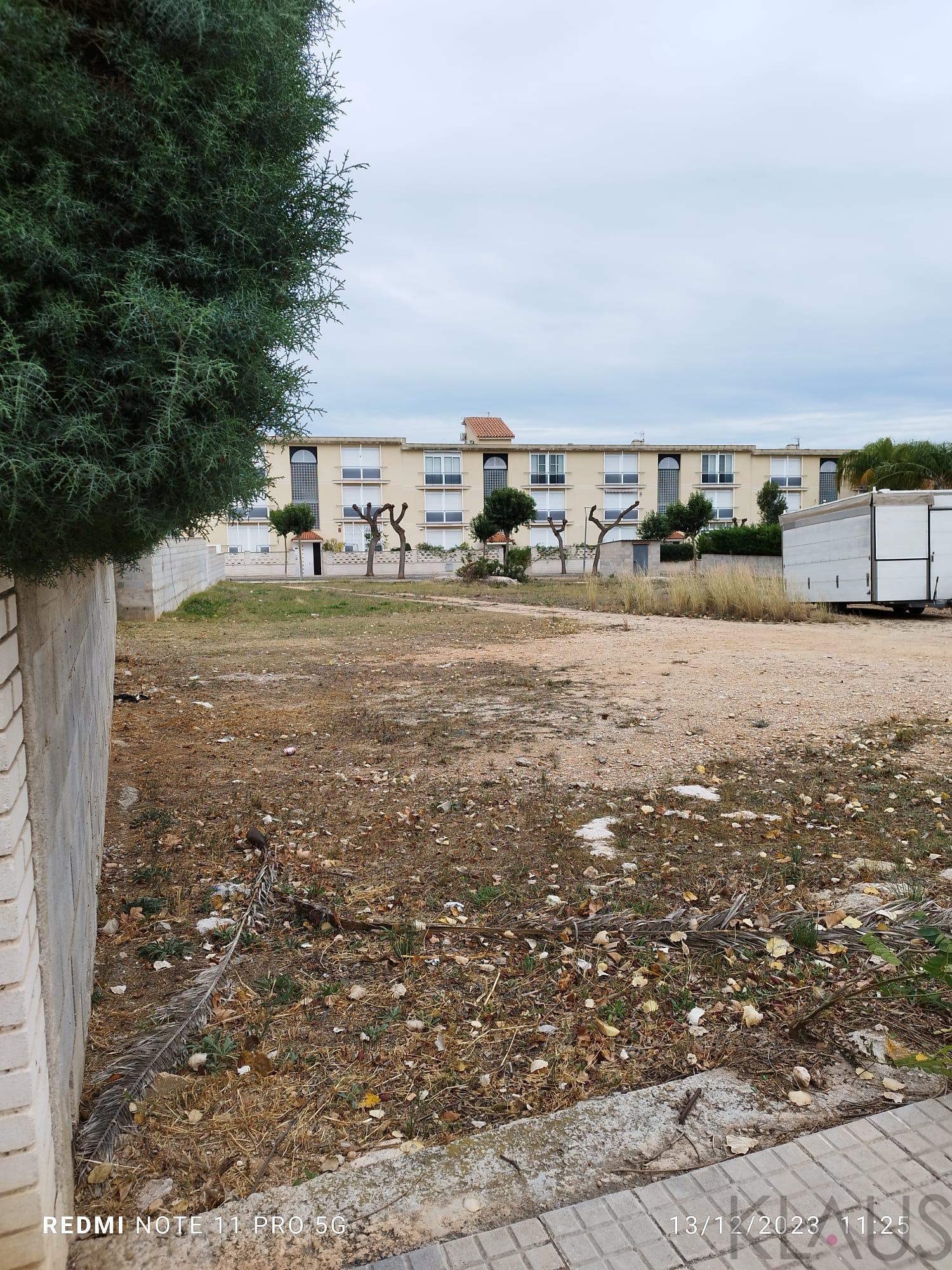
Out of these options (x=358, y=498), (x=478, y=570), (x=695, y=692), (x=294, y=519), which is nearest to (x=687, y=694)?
(x=695, y=692)

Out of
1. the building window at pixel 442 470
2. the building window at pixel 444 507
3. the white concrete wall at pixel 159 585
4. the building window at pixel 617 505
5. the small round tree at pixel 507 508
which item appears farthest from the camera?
the building window at pixel 617 505

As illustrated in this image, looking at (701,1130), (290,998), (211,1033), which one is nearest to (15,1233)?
(211,1033)

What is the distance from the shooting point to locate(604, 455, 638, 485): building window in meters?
57.8

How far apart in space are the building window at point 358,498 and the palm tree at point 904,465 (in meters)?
31.7

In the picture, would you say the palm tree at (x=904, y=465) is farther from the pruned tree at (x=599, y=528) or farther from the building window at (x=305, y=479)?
the building window at (x=305, y=479)

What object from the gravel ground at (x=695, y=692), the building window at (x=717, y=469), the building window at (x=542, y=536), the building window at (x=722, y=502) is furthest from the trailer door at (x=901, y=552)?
the building window at (x=717, y=469)

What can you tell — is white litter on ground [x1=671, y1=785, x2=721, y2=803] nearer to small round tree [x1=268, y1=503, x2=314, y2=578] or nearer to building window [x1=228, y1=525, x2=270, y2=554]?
small round tree [x1=268, y1=503, x2=314, y2=578]

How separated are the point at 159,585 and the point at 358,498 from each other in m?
43.1

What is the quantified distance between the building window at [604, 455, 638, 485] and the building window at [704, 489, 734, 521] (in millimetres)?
5446

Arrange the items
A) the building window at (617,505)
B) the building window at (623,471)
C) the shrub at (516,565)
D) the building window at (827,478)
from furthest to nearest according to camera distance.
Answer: the building window at (827,478)
the building window at (617,505)
the building window at (623,471)
the shrub at (516,565)

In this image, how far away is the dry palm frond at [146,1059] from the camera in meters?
1.89

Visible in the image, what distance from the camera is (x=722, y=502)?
194 feet

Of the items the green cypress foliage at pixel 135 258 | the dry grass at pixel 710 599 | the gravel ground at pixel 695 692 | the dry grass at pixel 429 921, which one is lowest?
the dry grass at pixel 429 921

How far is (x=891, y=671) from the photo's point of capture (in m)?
8.20
